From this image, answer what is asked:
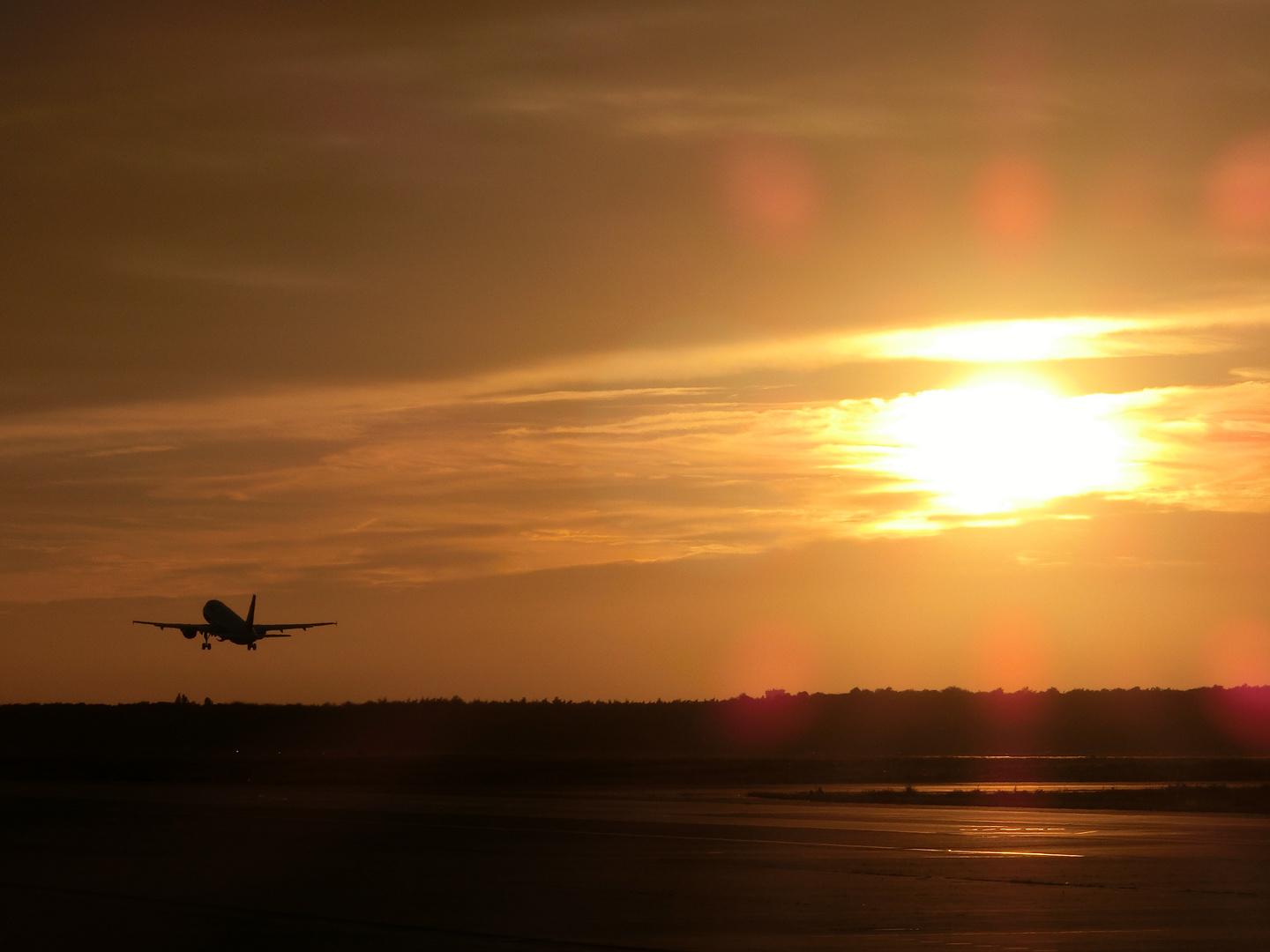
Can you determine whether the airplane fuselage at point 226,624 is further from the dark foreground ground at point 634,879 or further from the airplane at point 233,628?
the dark foreground ground at point 634,879

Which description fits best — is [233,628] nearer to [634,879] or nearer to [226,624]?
[226,624]

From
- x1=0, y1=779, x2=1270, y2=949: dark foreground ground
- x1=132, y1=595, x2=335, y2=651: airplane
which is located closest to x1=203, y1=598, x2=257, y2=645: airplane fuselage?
x1=132, y1=595, x2=335, y2=651: airplane

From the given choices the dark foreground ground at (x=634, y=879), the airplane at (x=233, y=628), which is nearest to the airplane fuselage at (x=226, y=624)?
the airplane at (x=233, y=628)

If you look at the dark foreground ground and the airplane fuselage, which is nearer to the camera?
the dark foreground ground

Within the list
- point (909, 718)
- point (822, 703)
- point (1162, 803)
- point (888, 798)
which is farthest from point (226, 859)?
point (822, 703)

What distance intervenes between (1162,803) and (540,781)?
85.9 feet

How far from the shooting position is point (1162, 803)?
4594cm

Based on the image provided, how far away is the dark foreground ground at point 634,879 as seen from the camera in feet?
60.2

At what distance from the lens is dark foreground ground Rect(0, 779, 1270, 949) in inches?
723

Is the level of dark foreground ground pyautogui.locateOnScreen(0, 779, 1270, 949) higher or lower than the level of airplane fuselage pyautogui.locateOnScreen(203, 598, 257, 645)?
lower

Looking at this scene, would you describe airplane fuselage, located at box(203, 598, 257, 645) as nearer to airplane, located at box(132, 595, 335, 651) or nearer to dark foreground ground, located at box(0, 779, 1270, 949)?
airplane, located at box(132, 595, 335, 651)

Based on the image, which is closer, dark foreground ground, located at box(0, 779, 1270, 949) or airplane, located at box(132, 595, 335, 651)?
dark foreground ground, located at box(0, 779, 1270, 949)

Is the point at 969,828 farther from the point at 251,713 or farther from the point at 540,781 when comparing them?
the point at 251,713

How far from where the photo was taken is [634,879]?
2467 cm
